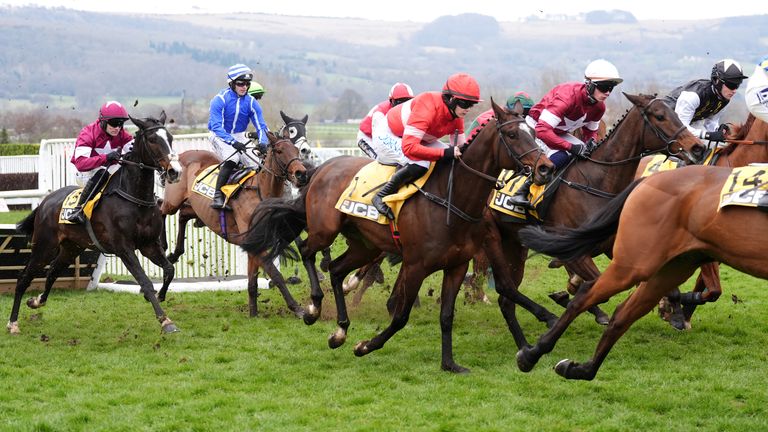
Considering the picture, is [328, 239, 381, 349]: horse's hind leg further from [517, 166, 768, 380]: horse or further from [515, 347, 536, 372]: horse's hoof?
[517, 166, 768, 380]: horse

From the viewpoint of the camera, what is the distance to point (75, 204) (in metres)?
9.00

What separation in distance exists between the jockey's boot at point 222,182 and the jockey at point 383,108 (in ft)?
4.68

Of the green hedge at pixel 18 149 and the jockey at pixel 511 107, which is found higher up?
the jockey at pixel 511 107

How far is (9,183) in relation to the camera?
73.4ft

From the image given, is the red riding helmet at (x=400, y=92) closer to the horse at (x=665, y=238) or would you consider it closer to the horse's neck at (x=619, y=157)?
the horse's neck at (x=619, y=157)

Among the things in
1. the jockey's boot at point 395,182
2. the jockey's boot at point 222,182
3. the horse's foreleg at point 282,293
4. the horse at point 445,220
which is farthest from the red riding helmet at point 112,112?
the jockey's boot at point 395,182

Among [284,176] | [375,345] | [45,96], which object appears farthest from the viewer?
[45,96]

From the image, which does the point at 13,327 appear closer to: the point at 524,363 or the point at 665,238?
the point at 524,363

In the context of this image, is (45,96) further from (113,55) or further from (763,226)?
(763,226)

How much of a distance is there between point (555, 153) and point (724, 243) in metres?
2.92

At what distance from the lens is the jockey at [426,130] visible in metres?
6.81

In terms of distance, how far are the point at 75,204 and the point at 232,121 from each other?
2094mm

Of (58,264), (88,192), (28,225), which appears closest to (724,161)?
(88,192)

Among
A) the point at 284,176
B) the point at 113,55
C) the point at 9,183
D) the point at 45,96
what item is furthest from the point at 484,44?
the point at 284,176
